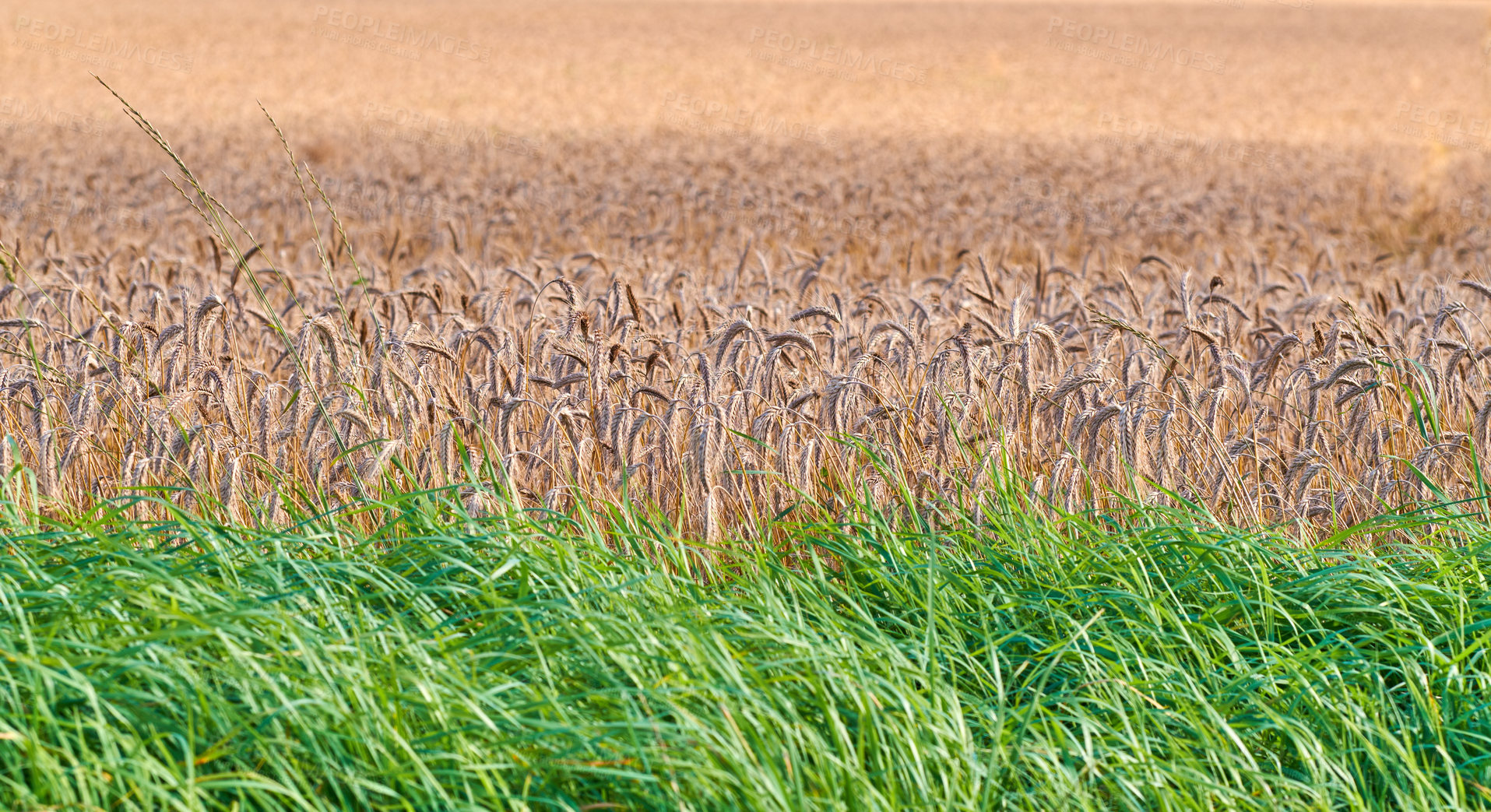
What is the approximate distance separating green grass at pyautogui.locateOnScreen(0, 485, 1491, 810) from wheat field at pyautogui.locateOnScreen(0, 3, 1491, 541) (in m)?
0.37

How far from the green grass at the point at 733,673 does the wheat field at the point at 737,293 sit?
0.37 meters

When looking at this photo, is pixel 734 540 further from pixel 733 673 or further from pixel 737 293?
pixel 737 293

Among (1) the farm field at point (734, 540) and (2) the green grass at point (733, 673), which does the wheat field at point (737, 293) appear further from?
(2) the green grass at point (733, 673)

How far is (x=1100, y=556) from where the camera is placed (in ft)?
→ 10.0

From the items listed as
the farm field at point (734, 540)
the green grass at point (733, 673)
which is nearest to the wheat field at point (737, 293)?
the farm field at point (734, 540)

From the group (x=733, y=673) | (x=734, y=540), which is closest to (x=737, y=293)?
(x=734, y=540)

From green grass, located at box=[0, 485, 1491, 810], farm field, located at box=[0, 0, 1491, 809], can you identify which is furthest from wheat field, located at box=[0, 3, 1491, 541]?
green grass, located at box=[0, 485, 1491, 810]

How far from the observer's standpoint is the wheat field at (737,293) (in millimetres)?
3615

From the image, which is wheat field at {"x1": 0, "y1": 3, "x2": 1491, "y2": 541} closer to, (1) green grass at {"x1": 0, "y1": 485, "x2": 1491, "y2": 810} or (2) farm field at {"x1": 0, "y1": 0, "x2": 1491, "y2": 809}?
(2) farm field at {"x1": 0, "y1": 0, "x2": 1491, "y2": 809}

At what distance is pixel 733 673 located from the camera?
2307mm

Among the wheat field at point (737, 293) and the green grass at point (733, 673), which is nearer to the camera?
the green grass at point (733, 673)

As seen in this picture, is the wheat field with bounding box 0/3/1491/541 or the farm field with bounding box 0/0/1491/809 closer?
the farm field with bounding box 0/0/1491/809

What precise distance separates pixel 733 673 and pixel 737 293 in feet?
13.6

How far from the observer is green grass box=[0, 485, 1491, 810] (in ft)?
7.17
